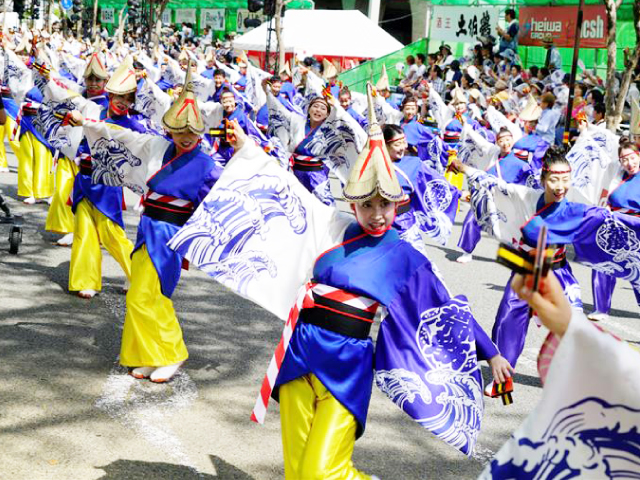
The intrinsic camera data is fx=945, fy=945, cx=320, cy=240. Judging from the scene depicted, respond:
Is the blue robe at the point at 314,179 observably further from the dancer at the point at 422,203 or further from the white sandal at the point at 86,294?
the white sandal at the point at 86,294

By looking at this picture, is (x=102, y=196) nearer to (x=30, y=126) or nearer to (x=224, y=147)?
(x=224, y=147)

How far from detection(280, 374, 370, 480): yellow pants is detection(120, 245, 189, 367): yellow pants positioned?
1.84 meters

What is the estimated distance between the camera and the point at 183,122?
5.35 meters

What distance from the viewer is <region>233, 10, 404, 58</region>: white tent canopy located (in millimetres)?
21906

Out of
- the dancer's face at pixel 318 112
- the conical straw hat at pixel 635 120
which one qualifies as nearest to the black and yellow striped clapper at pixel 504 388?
the dancer's face at pixel 318 112

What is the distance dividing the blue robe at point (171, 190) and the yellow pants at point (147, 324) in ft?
0.17

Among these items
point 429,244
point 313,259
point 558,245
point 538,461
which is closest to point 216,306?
point 558,245

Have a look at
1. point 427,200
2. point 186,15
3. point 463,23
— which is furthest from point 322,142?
point 186,15

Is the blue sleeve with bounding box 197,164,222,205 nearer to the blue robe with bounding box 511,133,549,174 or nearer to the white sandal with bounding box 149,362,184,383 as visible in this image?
the white sandal with bounding box 149,362,184,383

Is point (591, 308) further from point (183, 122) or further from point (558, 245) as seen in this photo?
point (183, 122)

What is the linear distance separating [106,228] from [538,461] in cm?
519

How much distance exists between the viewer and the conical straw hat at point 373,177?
143 inches

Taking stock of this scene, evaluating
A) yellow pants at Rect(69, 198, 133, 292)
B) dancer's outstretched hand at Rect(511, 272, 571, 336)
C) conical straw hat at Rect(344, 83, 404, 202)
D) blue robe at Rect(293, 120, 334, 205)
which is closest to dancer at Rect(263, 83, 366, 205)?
blue robe at Rect(293, 120, 334, 205)

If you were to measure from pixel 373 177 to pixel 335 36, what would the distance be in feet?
61.7
